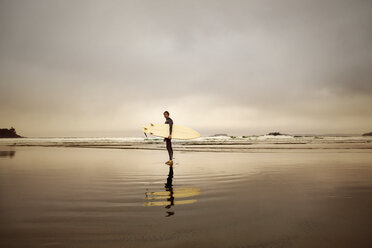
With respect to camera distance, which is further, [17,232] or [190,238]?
[17,232]

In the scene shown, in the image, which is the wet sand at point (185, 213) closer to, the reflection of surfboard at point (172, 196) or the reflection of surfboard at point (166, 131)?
the reflection of surfboard at point (172, 196)

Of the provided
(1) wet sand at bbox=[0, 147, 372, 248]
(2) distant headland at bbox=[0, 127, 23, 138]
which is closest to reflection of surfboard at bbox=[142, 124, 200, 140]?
(1) wet sand at bbox=[0, 147, 372, 248]

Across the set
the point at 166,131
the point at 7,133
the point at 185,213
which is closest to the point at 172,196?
the point at 185,213

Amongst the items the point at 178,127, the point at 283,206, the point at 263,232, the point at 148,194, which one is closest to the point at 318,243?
the point at 263,232

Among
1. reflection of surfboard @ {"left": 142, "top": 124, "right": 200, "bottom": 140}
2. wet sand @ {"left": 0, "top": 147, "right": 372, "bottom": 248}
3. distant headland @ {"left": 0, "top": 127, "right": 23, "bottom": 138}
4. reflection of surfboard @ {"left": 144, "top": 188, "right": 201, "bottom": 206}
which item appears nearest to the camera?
wet sand @ {"left": 0, "top": 147, "right": 372, "bottom": 248}

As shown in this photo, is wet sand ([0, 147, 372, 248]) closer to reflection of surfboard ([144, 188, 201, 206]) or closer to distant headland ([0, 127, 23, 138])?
reflection of surfboard ([144, 188, 201, 206])

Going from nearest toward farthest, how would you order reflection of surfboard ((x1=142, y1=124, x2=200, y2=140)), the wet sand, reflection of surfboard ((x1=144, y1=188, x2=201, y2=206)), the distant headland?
the wet sand, reflection of surfboard ((x1=144, y1=188, x2=201, y2=206)), reflection of surfboard ((x1=142, y1=124, x2=200, y2=140)), the distant headland

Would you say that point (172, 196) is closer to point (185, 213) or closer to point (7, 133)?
point (185, 213)

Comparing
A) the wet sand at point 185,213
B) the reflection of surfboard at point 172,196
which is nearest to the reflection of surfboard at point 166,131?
the wet sand at point 185,213

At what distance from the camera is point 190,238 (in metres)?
3.18

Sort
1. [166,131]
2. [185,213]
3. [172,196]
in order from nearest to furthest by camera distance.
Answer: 1. [185,213]
2. [172,196]
3. [166,131]

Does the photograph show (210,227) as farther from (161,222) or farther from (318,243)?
(318,243)

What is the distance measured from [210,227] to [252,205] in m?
1.49

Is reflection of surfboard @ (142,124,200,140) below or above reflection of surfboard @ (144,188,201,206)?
above
